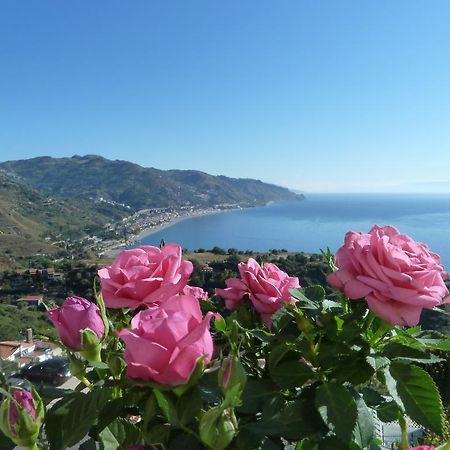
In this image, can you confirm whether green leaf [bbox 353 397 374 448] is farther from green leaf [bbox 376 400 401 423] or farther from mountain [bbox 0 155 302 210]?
mountain [bbox 0 155 302 210]

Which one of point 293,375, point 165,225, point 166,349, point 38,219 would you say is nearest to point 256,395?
point 293,375

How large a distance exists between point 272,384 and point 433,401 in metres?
A: 0.19

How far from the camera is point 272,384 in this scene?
58 centimetres

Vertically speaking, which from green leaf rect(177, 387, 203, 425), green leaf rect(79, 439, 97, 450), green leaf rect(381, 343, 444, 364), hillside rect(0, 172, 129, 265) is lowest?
hillside rect(0, 172, 129, 265)

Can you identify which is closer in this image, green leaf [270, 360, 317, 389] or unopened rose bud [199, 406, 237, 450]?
unopened rose bud [199, 406, 237, 450]

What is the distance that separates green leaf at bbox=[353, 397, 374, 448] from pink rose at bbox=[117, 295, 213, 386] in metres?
0.20

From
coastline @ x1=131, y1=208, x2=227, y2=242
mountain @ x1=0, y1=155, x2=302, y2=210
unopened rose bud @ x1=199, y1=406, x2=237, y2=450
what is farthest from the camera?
mountain @ x1=0, y1=155, x2=302, y2=210

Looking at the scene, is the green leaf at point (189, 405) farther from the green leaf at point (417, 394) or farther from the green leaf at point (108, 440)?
the green leaf at point (417, 394)

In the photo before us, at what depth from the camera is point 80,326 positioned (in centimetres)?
58

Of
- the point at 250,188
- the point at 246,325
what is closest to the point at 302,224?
the point at 250,188

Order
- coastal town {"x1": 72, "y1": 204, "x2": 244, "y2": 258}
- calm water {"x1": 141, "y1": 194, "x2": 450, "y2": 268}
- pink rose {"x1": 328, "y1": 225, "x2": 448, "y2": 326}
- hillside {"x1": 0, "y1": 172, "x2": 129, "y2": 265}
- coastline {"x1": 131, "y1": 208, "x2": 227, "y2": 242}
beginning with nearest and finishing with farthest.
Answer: pink rose {"x1": 328, "y1": 225, "x2": 448, "y2": 326} < hillside {"x1": 0, "y1": 172, "x2": 129, "y2": 265} < calm water {"x1": 141, "y1": 194, "x2": 450, "y2": 268} < coastal town {"x1": 72, "y1": 204, "x2": 244, "y2": 258} < coastline {"x1": 131, "y1": 208, "x2": 227, "y2": 242}

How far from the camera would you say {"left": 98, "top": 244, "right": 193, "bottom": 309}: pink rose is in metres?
0.61

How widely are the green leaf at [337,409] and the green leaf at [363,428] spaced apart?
0.09 ft

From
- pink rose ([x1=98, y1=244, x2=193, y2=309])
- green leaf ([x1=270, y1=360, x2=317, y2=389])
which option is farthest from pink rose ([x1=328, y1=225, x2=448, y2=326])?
pink rose ([x1=98, y1=244, x2=193, y2=309])
